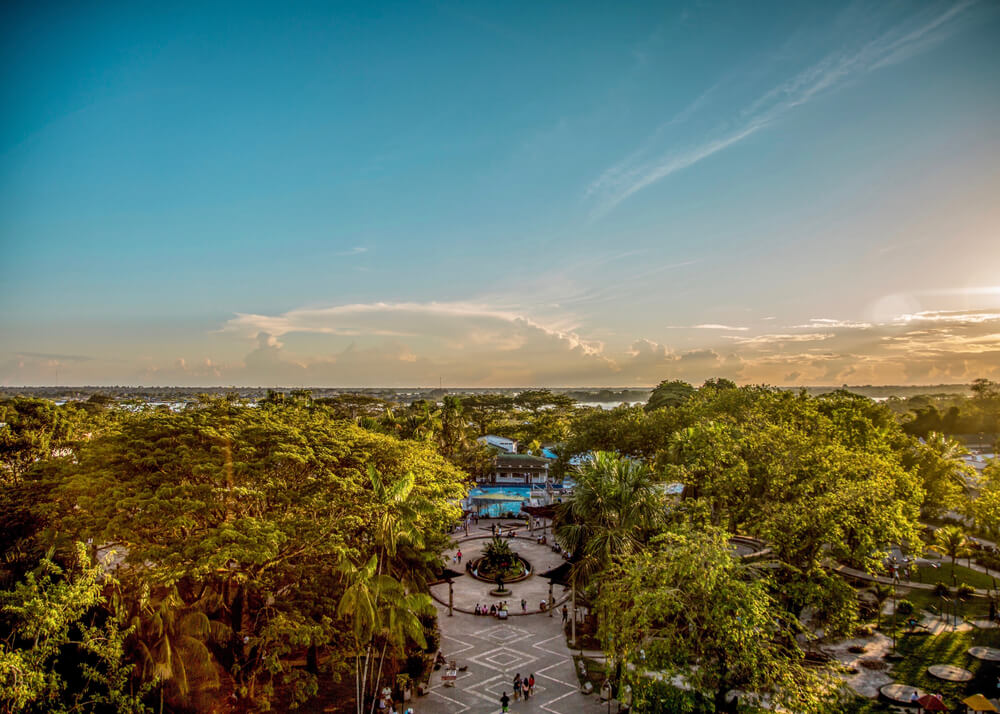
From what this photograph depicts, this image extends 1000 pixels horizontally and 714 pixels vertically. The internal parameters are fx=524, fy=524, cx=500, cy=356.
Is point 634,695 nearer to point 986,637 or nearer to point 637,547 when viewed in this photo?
point 637,547

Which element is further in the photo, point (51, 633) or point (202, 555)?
point (202, 555)

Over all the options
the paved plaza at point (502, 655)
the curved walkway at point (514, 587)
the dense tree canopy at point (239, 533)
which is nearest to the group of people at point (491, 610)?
the paved plaza at point (502, 655)

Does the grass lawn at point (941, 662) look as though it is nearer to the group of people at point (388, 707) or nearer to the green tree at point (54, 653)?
the group of people at point (388, 707)

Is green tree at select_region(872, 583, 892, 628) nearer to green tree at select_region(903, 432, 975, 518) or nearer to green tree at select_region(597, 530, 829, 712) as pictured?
green tree at select_region(903, 432, 975, 518)

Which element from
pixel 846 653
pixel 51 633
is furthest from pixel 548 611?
pixel 51 633

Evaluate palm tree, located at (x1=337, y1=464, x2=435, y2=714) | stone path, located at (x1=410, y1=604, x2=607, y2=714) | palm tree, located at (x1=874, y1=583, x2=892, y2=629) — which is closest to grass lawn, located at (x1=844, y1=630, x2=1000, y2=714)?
palm tree, located at (x1=874, y1=583, x2=892, y2=629)

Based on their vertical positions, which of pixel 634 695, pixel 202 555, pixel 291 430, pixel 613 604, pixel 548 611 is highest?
pixel 291 430

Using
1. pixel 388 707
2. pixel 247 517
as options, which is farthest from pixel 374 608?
pixel 247 517
